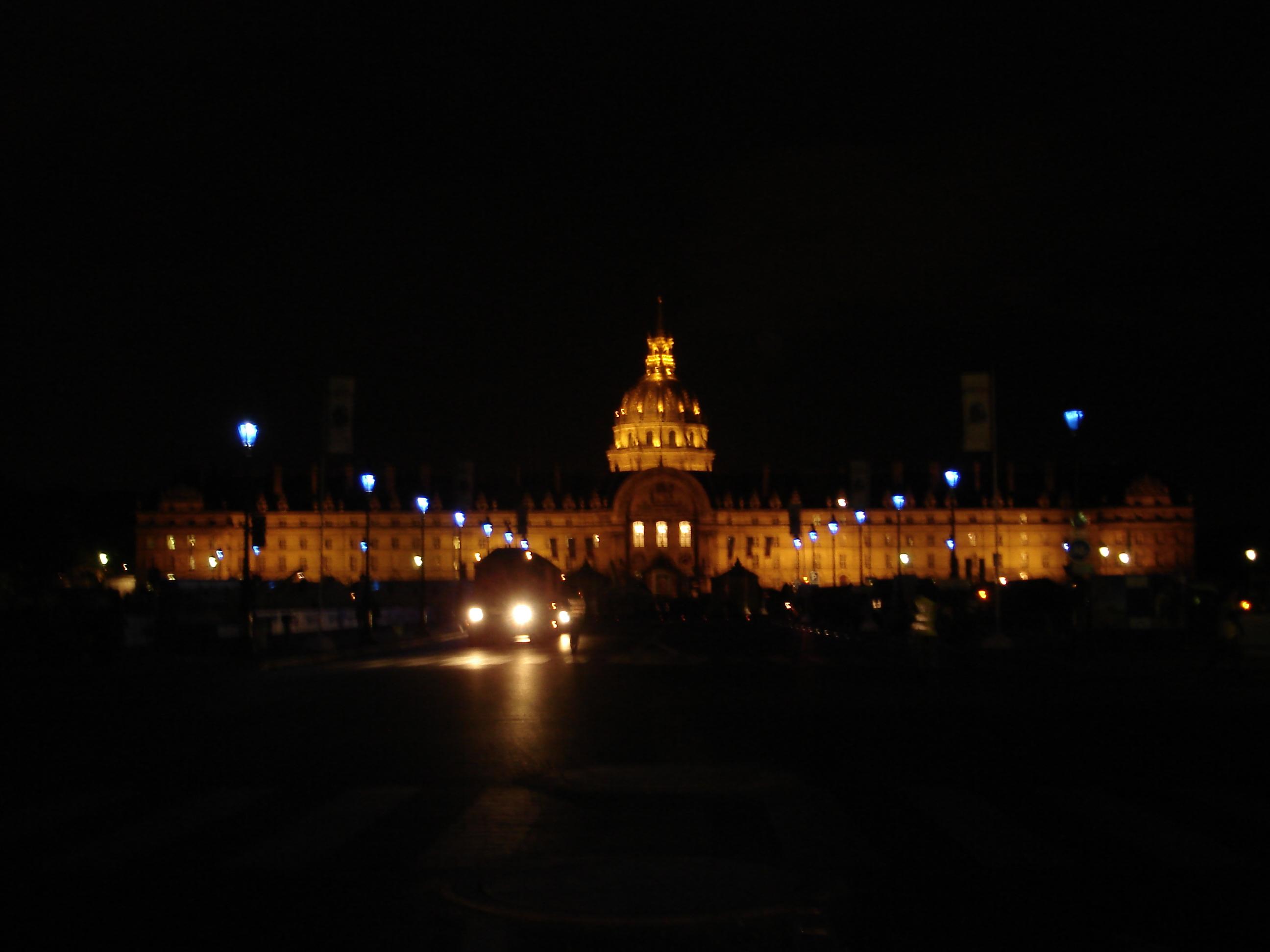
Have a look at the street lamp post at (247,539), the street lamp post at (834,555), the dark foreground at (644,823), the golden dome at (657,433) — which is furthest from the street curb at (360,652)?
the golden dome at (657,433)

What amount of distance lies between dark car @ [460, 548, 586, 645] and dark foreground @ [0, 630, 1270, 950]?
26153 millimetres

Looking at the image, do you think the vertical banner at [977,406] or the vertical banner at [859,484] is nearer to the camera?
the vertical banner at [977,406]

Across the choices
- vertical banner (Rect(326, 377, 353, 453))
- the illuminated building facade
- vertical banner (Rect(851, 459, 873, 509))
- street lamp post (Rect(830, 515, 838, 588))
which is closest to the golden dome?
the illuminated building facade

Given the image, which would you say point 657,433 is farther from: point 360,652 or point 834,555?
point 360,652

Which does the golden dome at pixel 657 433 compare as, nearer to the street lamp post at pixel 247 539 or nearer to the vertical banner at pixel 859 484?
the vertical banner at pixel 859 484

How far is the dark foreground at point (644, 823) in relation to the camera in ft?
25.1

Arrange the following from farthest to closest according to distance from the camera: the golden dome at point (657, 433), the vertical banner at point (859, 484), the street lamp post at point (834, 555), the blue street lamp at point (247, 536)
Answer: the golden dome at point (657, 433), the street lamp post at point (834, 555), the vertical banner at point (859, 484), the blue street lamp at point (247, 536)

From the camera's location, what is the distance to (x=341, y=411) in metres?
44.1

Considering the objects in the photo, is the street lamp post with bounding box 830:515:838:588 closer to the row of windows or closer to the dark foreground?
the row of windows

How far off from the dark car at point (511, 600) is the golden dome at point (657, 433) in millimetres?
137572

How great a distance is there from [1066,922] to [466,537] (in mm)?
156550

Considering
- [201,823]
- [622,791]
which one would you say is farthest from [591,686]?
[201,823]

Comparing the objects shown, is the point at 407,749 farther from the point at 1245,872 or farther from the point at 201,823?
the point at 1245,872

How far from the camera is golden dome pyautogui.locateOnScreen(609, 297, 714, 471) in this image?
636 feet
